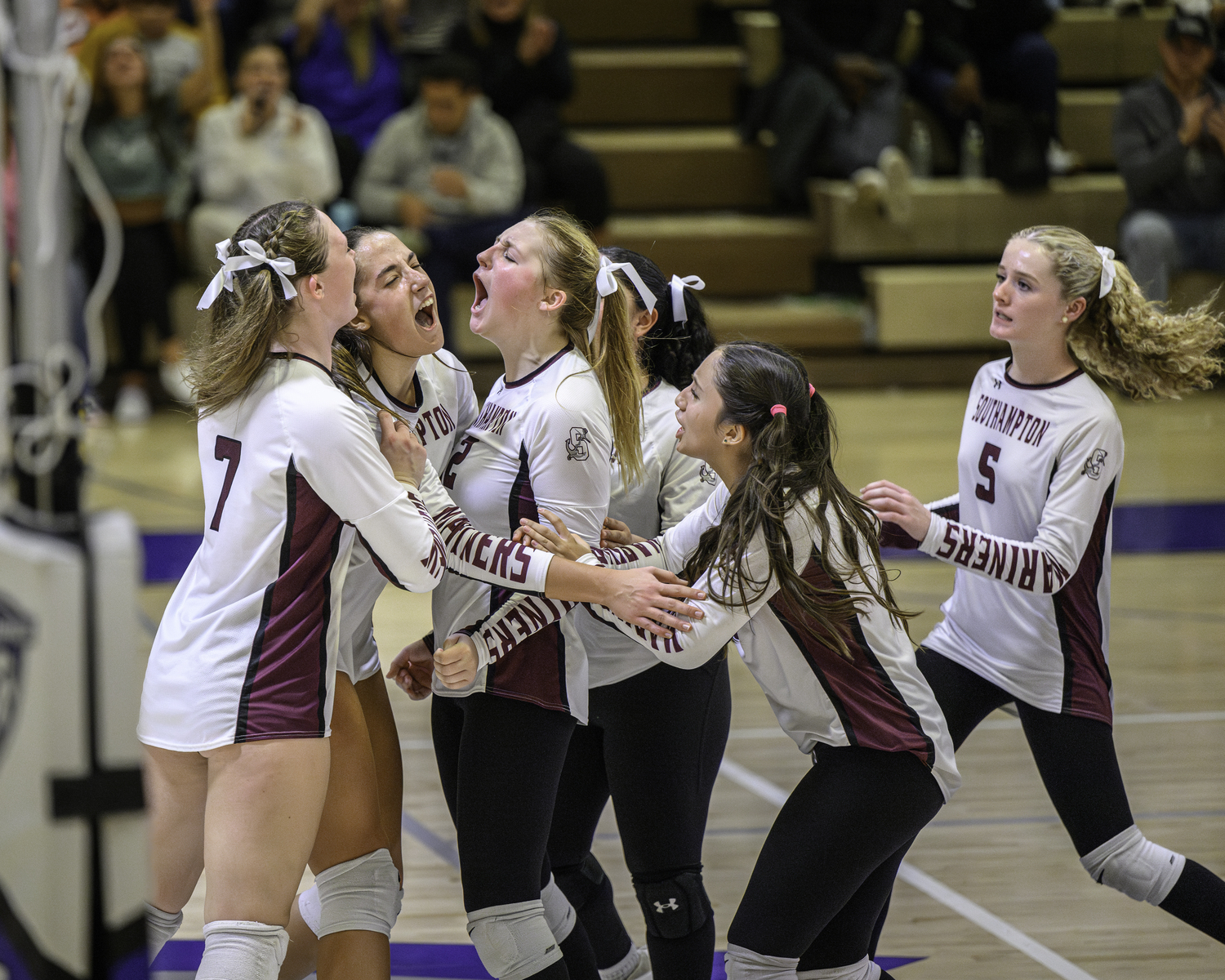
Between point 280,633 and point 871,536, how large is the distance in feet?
3.34

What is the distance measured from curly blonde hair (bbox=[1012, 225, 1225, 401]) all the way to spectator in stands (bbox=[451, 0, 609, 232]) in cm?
662

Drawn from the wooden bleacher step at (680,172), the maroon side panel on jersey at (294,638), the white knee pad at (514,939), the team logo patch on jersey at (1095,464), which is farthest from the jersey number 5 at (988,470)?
the wooden bleacher step at (680,172)

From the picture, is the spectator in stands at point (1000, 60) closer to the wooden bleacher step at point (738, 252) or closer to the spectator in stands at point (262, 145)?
the wooden bleacher step at point (738, 252)

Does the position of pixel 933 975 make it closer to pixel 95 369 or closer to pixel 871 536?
pixel 871 536

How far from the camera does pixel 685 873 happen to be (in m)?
2.75

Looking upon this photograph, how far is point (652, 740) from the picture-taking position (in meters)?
2.78

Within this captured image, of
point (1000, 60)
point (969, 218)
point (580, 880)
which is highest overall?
point (1000, 60)

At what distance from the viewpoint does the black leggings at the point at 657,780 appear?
275 centimetres

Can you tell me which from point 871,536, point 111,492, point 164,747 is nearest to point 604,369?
point 871,536

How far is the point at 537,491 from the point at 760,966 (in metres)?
0.91

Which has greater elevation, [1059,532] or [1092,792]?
[1059,532]

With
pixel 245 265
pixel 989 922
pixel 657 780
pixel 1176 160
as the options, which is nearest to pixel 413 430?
pixel 245 265

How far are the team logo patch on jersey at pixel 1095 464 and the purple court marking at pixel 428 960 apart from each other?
3.76ft

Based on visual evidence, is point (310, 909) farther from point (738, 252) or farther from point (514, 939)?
point (738, 252)
